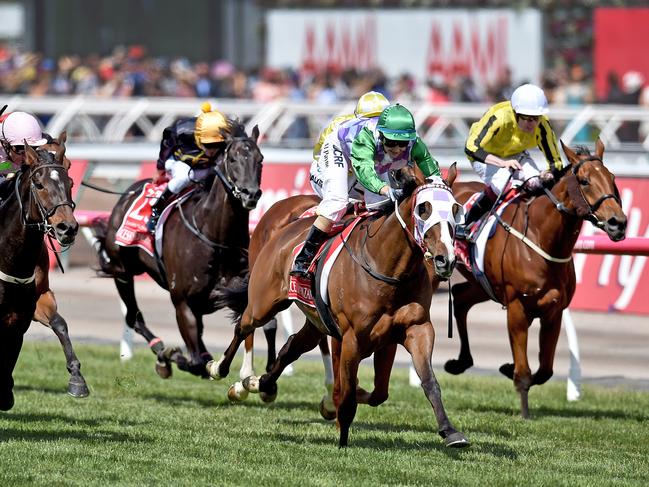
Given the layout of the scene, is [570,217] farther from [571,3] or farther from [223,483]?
[571,3]

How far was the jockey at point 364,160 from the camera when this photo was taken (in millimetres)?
8102

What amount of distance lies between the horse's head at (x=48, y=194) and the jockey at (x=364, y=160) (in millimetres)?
1451

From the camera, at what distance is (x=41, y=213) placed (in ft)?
26.1

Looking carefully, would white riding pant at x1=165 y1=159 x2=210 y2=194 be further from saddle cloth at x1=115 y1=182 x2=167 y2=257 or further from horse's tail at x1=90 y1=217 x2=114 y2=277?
horse's tail at x1=90 y1=217 x2=114 y2=277

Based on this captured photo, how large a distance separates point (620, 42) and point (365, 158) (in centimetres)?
1598

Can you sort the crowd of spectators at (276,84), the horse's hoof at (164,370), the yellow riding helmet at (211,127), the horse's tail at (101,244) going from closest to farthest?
the yellow riding helmet at (211,127) < the horse's hoof at (164,370) < the horse's tail at (101,244) < the crowd of spectators at (276,84)

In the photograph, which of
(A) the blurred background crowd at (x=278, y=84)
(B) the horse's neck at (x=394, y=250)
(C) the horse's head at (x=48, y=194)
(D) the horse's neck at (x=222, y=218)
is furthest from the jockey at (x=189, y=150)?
(A) the blurred background crowd at (x=278, y=84)

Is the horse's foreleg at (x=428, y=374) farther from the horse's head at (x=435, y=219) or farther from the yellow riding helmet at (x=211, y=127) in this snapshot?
the yellow riding helmet at (x=211, y=127)

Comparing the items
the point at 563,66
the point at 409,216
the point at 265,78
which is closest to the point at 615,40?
the point at 563,66

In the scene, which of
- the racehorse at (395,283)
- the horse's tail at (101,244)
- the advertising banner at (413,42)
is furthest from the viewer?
the advertising banner at (413,42)

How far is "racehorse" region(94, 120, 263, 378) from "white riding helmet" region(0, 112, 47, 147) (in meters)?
1.71

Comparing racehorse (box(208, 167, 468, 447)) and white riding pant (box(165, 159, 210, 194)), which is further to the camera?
white riding pant (box(165, 159, 210, 194))

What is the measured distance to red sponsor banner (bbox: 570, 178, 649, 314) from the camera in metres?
13.2

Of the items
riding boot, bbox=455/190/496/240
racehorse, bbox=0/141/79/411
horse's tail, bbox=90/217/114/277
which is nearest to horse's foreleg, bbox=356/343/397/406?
riding boot, bbox=455/190/496/240
